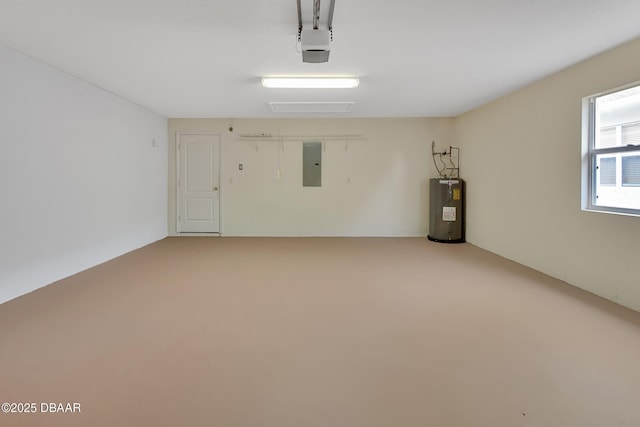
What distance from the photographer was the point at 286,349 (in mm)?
1979

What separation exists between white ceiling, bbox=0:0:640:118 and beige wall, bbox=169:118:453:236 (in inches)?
73.5

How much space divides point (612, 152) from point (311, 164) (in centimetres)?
438

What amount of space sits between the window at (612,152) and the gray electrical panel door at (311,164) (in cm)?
405

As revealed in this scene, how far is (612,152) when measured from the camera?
2867 millimetres

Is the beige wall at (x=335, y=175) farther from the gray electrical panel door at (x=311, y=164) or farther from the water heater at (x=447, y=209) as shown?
the water heater at (x=447, y=209)

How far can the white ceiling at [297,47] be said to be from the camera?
7.02 feet

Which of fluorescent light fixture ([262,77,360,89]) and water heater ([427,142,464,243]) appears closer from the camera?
fluorescent light fixture ([262,77,360,89])

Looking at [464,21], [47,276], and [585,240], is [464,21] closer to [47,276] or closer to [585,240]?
[585,240]

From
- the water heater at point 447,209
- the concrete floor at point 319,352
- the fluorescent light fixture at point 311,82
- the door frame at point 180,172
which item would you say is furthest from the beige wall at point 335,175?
the concrete floor at point 319,352

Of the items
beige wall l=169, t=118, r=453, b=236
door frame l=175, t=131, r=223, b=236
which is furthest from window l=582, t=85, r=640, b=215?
door frame l=175, t=131, r=223, b=236

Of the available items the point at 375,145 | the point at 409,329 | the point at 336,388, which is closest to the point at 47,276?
the point at 336,388

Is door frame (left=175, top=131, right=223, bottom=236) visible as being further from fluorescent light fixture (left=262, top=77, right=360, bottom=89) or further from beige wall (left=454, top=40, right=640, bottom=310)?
beige wall (left=454, top=40, right=640, bottom=310)

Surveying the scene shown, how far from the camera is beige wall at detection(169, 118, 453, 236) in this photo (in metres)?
5.97

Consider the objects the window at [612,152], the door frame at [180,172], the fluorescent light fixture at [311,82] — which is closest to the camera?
the window at [612,152]
